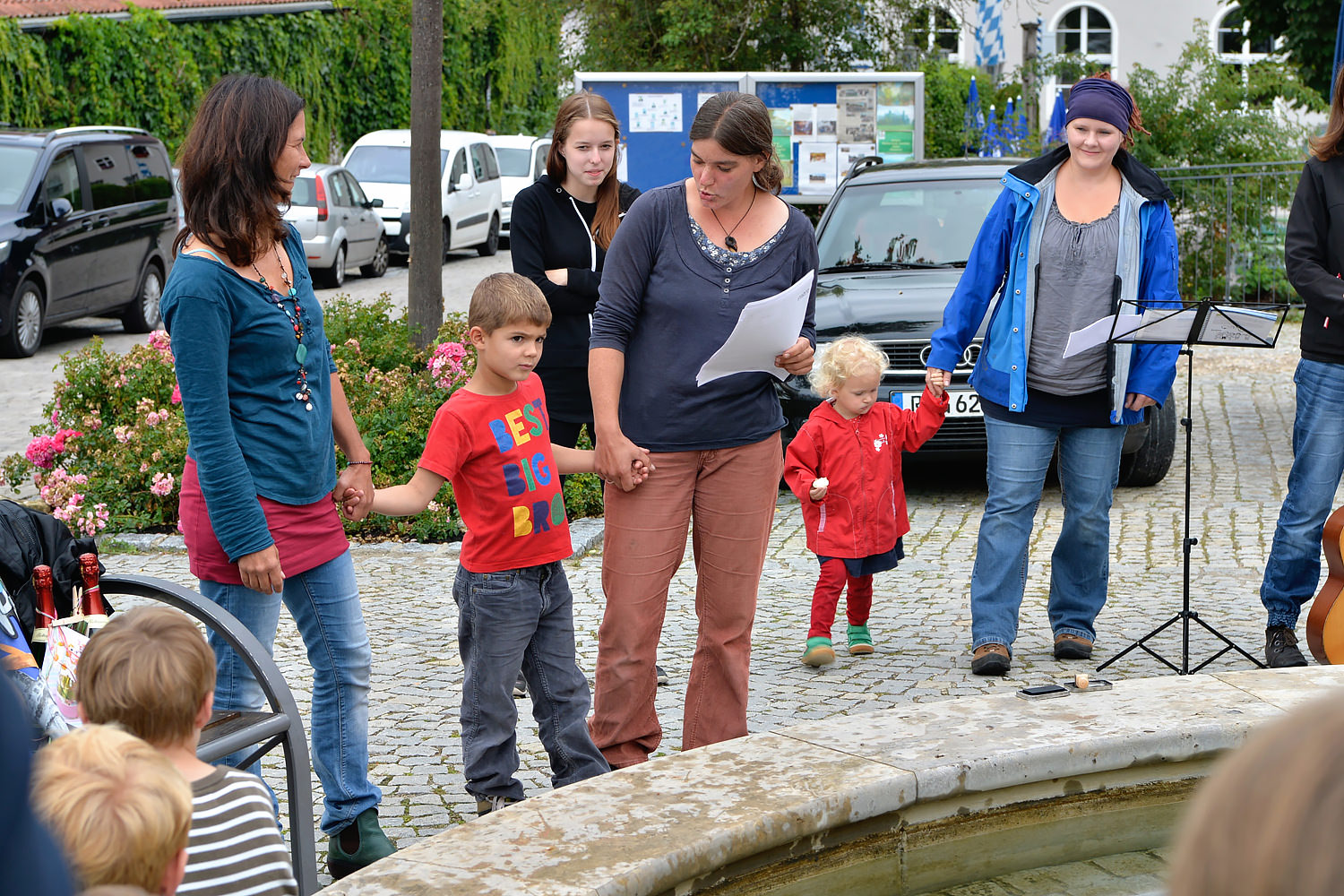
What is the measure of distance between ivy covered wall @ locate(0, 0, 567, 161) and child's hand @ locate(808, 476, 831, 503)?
47.1ft

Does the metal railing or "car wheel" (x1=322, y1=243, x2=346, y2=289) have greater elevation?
the metal railing

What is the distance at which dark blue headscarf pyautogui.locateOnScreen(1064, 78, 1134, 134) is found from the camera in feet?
16.9

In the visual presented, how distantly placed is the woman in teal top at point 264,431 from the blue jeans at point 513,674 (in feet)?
0.90

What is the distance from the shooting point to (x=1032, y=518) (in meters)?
5.41

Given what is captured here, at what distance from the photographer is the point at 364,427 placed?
8.41 metres

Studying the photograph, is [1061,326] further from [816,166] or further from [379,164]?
[379,164]

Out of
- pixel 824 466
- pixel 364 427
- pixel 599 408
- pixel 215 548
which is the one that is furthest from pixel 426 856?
pixel 364 427

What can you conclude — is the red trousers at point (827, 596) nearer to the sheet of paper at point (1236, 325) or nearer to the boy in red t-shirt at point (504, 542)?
the sheet of paper at point (1236, 325)

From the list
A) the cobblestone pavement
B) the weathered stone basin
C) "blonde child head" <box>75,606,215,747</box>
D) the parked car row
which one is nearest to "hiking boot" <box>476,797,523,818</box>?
the cobblestone pavement

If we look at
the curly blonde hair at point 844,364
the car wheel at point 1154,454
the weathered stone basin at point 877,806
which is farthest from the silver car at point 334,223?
the weathered stone basin at point 877,806

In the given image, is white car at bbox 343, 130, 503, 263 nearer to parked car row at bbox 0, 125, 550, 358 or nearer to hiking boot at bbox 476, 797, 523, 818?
parked car row at bbox 0, 125, 550, 358

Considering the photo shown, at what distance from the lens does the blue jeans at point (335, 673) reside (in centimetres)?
376

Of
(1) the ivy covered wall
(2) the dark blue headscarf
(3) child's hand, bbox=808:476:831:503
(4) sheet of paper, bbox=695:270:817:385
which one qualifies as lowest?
(3) child's hand, bbox=808:476:831:503

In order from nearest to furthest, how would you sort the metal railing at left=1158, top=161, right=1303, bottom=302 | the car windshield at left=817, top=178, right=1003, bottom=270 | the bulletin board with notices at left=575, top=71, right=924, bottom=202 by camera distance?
the car windshield at left=817, top=178, right=1003, bottom=270
the bulletin board with notices at left=575, top=71, right=924, bottom=202
the metal railing at left=1158, top=161, right=1303, bottom=302
